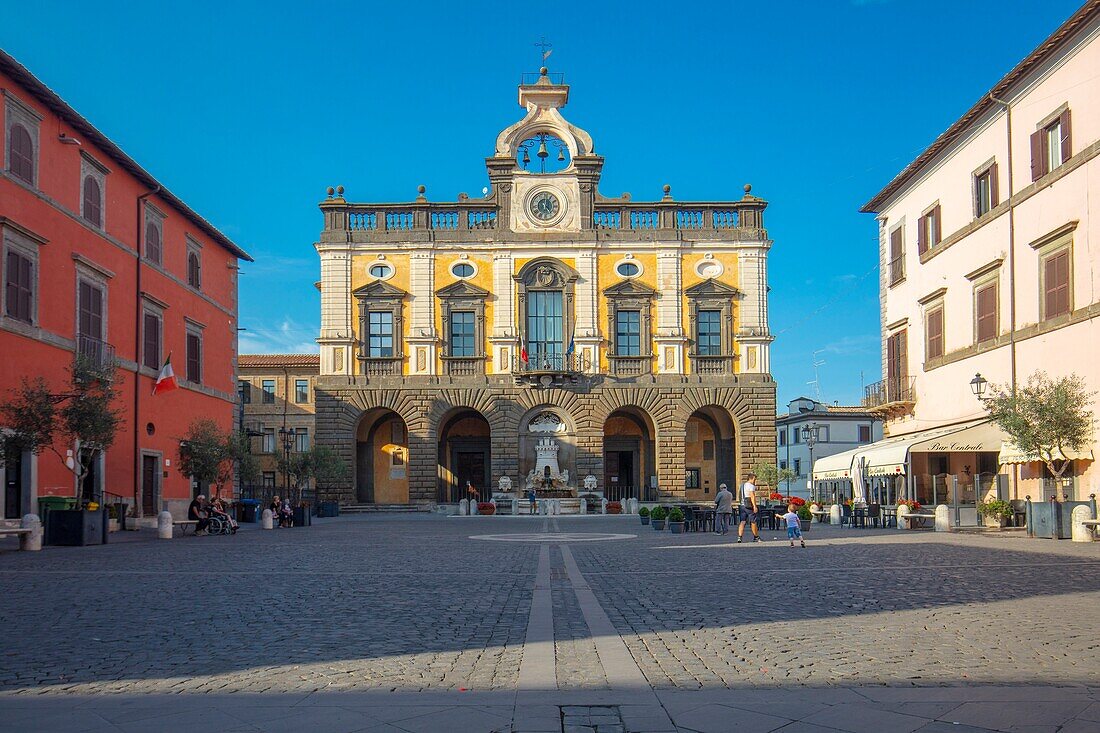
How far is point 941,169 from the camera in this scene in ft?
105

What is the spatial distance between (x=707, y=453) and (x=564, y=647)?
4287 centimetres

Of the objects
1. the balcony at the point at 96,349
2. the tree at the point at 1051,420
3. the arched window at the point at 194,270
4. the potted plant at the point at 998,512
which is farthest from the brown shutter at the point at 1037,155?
the arched window at the point at 194,270

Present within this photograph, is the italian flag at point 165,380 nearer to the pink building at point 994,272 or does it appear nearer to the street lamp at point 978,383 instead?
the pink building at point 994,272

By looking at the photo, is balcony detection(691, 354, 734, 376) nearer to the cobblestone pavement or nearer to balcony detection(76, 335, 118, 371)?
balcony detection(76, 335, 118, 371)

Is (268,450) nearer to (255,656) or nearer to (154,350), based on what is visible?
(154,350)

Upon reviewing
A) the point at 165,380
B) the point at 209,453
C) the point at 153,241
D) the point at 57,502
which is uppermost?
the point at 153,241

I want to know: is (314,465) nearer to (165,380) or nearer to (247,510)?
(247,510)

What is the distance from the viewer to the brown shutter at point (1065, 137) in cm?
2407

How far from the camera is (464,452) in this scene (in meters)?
49.6

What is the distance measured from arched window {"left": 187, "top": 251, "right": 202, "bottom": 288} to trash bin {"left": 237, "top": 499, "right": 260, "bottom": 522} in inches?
307

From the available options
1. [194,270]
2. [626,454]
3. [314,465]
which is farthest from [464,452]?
[194,270]

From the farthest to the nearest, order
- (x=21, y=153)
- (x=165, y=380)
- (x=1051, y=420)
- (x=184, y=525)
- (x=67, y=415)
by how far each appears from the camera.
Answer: (x=165, y=380)
(x=184, y=525)
(x=21, y=153)
(x=1051, y=420)
(x=67, y=415)

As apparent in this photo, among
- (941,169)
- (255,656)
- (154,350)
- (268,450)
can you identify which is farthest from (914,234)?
(268,450)

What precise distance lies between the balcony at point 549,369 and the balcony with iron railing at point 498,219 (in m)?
5.89
